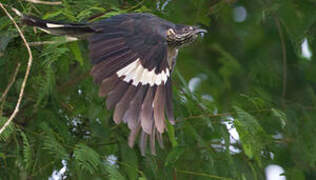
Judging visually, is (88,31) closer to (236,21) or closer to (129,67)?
(129,67)

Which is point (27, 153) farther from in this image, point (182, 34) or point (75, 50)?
point (182, 34)

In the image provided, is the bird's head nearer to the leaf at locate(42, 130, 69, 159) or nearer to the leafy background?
the leafy background

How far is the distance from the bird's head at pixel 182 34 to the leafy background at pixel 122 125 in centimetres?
21

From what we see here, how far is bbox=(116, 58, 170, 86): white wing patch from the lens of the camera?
2.88 m

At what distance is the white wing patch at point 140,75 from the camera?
2877mm

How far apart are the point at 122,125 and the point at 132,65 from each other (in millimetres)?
563

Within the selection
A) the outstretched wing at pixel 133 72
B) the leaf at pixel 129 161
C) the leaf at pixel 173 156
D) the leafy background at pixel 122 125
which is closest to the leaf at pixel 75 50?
the leafy background at pixel 122 125

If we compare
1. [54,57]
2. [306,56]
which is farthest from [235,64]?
[54,57]

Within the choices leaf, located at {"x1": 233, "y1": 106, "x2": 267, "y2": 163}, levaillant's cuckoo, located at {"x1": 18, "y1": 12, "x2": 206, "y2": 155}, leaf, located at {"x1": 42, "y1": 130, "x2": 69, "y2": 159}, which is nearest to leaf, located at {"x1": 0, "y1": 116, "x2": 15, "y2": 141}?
leaf, located at {"x1": 42, "y1": 130, "x2": 69, "y2": 159}

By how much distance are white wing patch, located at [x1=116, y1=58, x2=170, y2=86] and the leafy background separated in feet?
0.84

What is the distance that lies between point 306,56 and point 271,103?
1661 mm

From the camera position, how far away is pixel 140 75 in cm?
293

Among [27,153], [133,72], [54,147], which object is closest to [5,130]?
[27,153]

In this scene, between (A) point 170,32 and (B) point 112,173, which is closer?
(B) point 112,173
